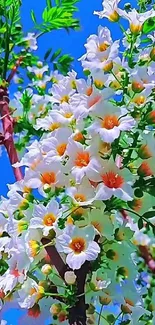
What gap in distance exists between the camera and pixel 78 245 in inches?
33.1

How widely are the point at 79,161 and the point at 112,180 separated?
0.16ft

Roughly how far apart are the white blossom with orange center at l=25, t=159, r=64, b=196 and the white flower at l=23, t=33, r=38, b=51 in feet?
1.58

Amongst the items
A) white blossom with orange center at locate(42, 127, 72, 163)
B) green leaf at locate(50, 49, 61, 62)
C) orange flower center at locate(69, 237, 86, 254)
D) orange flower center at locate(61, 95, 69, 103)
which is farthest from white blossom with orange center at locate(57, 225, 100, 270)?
green leaf at locate(50, 49, 61, 62)

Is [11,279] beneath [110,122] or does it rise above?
beneath

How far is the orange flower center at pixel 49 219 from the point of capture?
2.84 ft

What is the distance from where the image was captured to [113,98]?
36.0 inches

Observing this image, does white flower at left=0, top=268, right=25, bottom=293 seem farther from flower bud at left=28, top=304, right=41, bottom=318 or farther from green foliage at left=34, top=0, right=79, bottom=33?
green foliage at left=34, top=0, right=79, bottom=33

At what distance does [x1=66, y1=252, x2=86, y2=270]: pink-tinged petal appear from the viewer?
0.83 meters

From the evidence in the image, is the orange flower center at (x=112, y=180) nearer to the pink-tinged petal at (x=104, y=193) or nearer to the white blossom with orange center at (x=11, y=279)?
the pink-tinged petal at (x=104, y=193)

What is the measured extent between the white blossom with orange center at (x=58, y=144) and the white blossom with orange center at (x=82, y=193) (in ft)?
0.16

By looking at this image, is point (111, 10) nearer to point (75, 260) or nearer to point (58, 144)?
point (58, 144)

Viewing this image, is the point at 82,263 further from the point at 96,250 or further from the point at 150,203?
the point at 150,203

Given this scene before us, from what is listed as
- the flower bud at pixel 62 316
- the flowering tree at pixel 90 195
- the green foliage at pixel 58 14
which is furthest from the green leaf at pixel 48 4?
the flower bud at pixel 62 316

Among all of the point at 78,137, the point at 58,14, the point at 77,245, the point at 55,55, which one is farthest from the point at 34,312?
the point at 55,55
